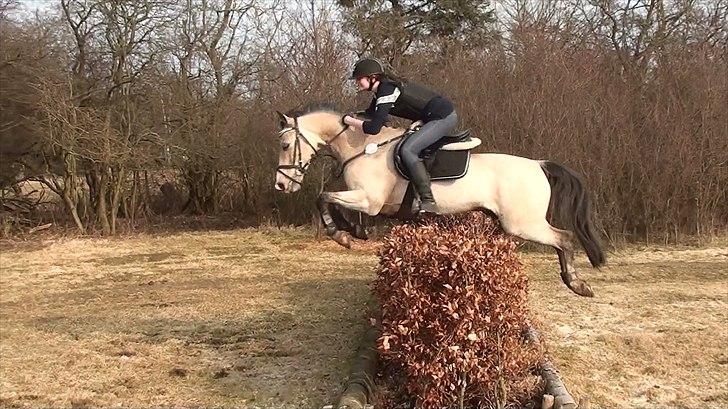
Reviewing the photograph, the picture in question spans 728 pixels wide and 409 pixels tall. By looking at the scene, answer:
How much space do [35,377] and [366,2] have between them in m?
16.9

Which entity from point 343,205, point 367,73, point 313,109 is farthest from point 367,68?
point 343,205

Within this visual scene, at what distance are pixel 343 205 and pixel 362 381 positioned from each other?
155cm

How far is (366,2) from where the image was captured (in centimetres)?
1970

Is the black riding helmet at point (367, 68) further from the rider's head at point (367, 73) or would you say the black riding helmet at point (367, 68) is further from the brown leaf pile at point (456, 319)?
the brown leaf pile at point (456, 319)

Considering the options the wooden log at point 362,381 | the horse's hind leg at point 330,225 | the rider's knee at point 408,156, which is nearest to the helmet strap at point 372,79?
the rider's knee at point 408,156

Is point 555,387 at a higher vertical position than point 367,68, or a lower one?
lower

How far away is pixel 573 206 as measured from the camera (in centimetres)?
552

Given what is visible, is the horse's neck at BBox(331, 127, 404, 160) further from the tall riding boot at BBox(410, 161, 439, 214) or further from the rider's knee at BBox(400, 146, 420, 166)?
the tall riding boot at BBox(410, 161, 439, 214)

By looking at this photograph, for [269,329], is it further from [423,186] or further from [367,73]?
[367,73]

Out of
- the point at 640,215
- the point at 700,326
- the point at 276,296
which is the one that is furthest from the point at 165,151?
the point at 700,326

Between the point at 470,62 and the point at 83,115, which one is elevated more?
the point at 470,62

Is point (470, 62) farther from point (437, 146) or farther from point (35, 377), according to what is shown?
point (35, 377)

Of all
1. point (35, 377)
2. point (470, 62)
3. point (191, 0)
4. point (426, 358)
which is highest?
point (191, 0)

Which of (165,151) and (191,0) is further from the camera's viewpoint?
(191,0)
